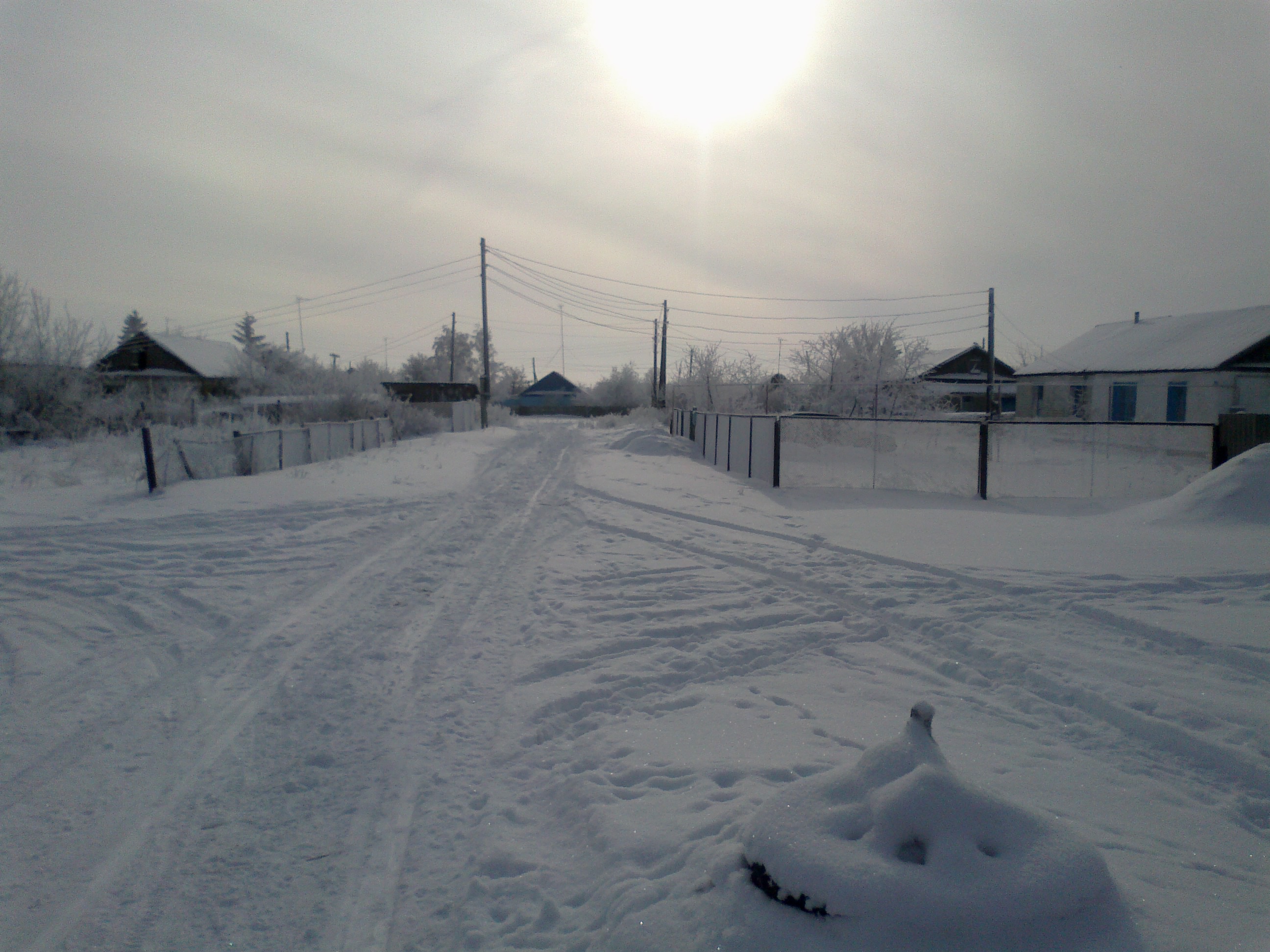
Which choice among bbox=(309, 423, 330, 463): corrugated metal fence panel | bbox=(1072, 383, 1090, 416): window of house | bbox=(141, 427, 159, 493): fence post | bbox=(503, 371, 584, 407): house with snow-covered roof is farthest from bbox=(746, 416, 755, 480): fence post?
bbox=(503, 371, 584, 407): house with snow-covered roof

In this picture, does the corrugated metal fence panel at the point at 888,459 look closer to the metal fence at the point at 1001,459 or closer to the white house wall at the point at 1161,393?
the metal fence at the point at 1001,459

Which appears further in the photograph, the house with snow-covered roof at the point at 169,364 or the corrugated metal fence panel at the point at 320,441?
the house with snow-covered roof at the point at 169,364

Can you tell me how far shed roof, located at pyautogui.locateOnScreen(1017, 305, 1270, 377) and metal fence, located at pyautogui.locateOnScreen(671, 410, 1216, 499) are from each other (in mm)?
20017

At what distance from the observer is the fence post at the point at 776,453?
51.1 ft

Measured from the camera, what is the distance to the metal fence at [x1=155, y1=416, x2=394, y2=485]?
14.7 meters

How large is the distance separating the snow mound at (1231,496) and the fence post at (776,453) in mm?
6948

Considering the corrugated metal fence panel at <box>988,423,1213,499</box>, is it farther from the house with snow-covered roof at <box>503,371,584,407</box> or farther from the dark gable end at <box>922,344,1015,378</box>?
the house with snow-covered roof at <box>503,371,584,407</box>

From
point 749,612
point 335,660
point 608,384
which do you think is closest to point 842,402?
point 749,612

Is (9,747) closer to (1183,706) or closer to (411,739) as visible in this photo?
(411,739)

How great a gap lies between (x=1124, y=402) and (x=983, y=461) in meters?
24.4

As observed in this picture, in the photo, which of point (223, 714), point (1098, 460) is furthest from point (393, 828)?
point (1098, 460)

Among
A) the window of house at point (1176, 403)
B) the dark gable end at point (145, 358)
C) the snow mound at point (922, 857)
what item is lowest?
the snow mound at point (922, 857)

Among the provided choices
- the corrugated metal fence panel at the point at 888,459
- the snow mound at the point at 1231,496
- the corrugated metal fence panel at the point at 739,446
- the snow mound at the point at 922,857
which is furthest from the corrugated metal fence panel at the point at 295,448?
the snow mound at the point at 1231,496

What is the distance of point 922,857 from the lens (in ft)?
8.16
